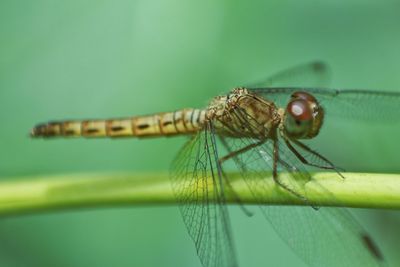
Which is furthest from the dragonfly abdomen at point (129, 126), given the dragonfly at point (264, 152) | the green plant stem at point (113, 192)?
the green plant stem at point (113, 192)

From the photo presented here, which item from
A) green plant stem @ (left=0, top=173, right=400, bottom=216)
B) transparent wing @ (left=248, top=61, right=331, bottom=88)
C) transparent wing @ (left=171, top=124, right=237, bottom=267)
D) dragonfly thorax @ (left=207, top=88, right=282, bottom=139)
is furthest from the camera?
transparent wing @ (left=248, top=61, right=331, bottom=88)

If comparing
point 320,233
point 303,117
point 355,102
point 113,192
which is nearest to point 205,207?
point 113,192

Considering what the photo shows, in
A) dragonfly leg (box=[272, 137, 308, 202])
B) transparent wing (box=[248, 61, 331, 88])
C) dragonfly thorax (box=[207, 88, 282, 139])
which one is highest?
transparent wing (box=[248, 61, 331, 88])

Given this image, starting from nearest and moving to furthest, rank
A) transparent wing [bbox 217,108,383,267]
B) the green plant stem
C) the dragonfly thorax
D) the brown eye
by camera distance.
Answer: the green plant stem, transparent wing [bbox 217,108,383,267], the brown eye, the dragonfly thorax

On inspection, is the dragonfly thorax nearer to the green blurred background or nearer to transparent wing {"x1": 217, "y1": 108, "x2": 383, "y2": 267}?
the green blurred background

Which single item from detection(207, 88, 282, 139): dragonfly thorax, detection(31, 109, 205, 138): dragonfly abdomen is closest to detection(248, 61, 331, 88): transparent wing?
detection(207, 88, 282, 139): dragonfly thorax

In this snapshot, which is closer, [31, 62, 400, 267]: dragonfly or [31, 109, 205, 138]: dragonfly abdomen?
[31, 62, 400, 267]: dragonfly
